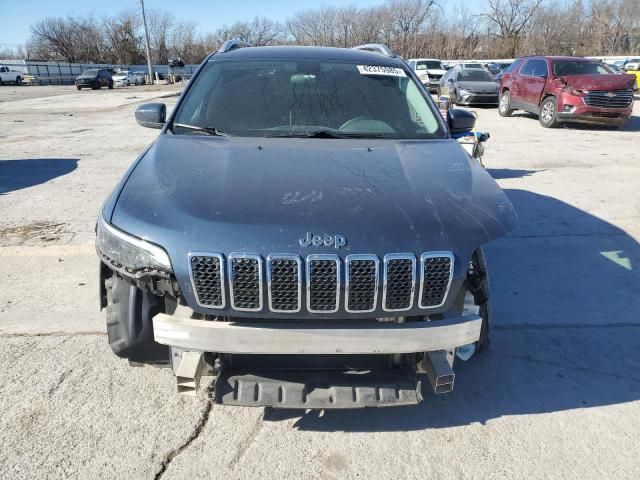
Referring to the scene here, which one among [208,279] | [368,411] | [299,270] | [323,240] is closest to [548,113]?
[368,411]

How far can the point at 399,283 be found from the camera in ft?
6.85

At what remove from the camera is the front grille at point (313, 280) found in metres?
2.02

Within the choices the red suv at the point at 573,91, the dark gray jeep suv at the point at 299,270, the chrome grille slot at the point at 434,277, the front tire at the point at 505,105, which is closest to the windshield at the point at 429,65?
the front tire at the point at 505,105

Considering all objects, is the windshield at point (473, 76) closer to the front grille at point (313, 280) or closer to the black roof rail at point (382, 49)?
the black roof rail at point (382, 49)

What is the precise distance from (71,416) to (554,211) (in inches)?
213

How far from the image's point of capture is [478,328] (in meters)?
2.26

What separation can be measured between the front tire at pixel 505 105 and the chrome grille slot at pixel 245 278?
622 inches

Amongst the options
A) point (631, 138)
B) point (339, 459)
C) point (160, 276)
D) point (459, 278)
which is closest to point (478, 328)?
point (459, 278)

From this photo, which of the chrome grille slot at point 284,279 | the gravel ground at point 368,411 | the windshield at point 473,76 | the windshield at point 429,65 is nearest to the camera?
the chrome grille slot at point 284,279

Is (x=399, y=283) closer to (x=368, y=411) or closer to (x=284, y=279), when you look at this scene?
(x=284, y=279)

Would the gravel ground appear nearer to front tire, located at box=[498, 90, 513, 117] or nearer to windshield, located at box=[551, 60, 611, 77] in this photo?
windshield, located at box=[551, 60, 611, 77]

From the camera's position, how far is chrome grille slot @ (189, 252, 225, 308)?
2.03 meters

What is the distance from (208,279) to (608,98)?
518 inches

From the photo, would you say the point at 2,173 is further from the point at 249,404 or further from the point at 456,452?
the point at 456,452
